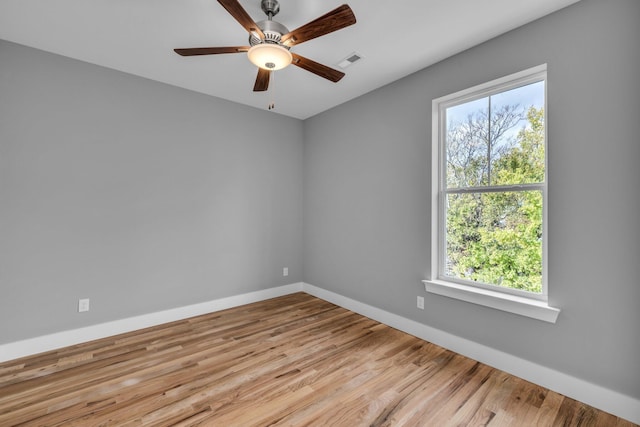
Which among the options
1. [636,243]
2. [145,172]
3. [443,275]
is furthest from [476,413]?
[145,172]

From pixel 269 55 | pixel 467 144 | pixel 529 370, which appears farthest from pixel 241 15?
pixel 529 370

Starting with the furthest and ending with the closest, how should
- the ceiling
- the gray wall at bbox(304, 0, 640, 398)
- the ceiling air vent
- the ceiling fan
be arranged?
the ceiling air vent → the ceiling → the gray wall at bbox(304, 0, 640, 398) → the ceiling fan

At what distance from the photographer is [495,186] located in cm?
243

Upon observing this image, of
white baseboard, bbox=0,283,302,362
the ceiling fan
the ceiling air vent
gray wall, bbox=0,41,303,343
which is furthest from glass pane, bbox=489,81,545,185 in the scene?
white baseboard, bbox=0,283,302,362

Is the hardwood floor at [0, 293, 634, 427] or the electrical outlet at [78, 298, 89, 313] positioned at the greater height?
the electrical outlet at [78, 298, 89, 313]

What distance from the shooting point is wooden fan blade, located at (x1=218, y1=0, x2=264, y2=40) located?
1.54 metres

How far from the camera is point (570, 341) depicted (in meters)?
1.98

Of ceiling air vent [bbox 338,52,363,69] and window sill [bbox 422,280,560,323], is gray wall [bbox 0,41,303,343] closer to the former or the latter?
ceiling air vent [bbox 338,52,363,69]

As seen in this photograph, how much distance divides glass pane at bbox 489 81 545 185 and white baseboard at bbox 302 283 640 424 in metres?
1.39

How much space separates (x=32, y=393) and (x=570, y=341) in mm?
3754

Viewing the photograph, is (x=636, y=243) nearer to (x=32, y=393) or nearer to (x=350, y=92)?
(x=350, y=92)

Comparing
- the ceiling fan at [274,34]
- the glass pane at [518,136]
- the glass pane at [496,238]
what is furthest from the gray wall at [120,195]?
the glass pane at [518,136]

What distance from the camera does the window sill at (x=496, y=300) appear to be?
2068mm

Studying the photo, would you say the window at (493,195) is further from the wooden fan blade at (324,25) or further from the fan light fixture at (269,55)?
the fan light fixture at (269,55)
